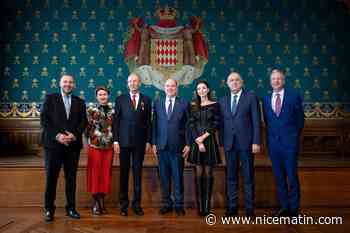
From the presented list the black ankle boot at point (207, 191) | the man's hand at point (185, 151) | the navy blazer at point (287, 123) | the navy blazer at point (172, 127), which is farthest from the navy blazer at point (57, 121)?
the navy blazer at point (287, 123)

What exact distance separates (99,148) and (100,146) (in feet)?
0.08

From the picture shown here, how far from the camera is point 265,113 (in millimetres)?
3332

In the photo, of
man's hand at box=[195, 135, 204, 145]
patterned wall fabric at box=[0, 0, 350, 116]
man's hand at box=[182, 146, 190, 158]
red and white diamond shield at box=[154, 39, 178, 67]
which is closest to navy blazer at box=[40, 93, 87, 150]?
Answer: man's hand at box=[182, 146, 190, 158]

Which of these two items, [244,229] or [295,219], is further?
[295,219]

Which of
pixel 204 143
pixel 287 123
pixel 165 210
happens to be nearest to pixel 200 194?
pixel 165 210

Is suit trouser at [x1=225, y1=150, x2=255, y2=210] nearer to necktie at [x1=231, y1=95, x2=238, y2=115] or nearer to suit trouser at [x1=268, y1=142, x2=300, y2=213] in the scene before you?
suit trouser at [x1=268, y1=142, x2=300, y2=213]

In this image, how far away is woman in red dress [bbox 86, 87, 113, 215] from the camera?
330 cm

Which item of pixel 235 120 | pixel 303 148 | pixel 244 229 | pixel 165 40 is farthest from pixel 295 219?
pixel 165 40

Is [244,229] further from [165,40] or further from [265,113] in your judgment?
[165,40]

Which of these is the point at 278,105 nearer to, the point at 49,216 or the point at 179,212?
the point at 179,212

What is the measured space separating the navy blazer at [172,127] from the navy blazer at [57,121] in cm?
75

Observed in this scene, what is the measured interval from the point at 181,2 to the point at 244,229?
4202 mm

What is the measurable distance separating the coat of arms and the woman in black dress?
95.8 inches

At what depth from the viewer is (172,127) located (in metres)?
3.28
